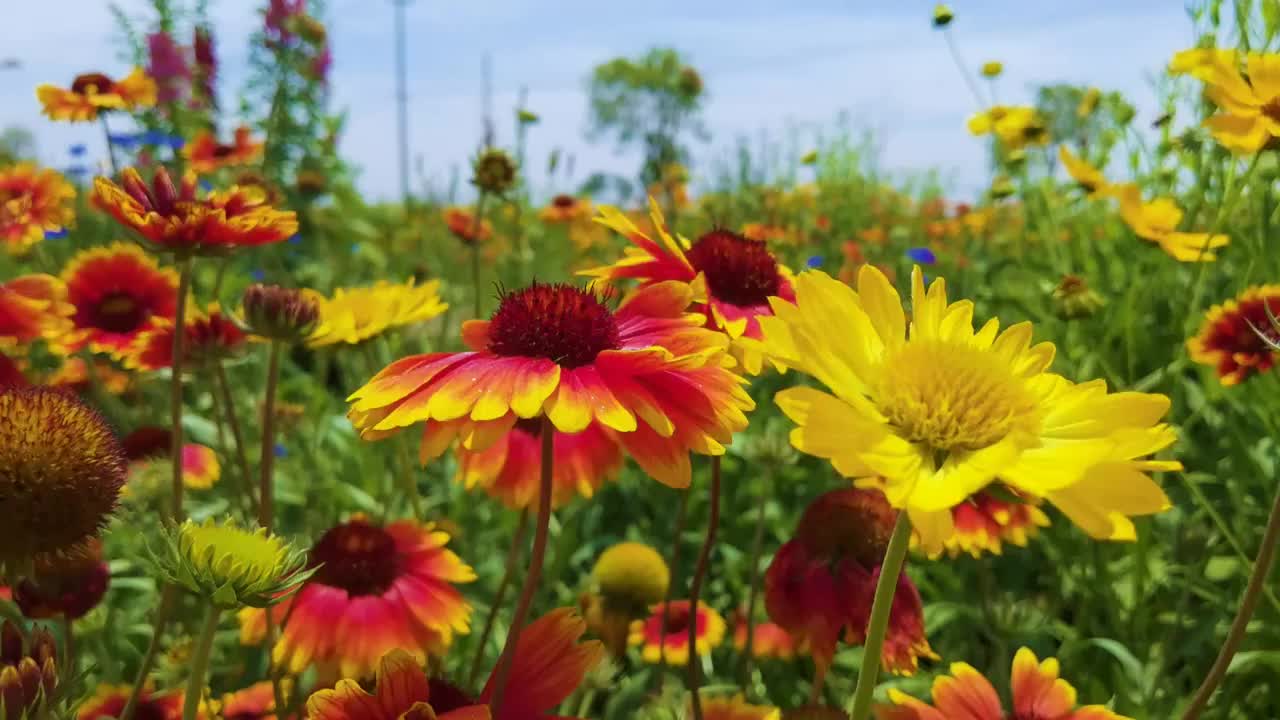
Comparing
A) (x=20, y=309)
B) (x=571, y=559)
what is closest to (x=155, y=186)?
(x=20, y=309)

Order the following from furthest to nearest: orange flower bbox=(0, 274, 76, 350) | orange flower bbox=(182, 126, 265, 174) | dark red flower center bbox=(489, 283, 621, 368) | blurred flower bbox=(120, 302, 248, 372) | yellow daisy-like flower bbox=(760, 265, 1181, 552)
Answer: orange flower bbox=(182, 126, 265, 174) < blurred flower bbox=(120, 302, 248, 372) < orange flower bbox=(0, 274, 76, 350) < dark red flower center bbox=(489, 283, 621, 368) < yellow daisy-like flower bbox=(760, 265, 1181, 552)

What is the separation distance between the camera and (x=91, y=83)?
2.20 meters

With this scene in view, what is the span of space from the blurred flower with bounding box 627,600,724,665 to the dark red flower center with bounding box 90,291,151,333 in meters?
0.96

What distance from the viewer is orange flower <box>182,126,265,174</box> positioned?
109 inches

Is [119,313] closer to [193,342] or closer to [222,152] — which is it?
[193,342]

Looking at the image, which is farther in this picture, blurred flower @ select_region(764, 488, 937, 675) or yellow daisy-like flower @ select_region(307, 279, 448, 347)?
yellow daisy-like flower @ select_region(307, 279, 448, 347)

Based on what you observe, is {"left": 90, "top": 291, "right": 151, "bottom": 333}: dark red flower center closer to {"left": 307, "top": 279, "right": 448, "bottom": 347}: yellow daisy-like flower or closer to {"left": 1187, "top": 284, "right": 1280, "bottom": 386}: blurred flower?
{"left": 307, "top": 279, "right": 448, "bottom": 347}: yellow daisy-like flower

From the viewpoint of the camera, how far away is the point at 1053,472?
506 mm

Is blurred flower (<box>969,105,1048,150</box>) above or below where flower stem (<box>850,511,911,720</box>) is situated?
above

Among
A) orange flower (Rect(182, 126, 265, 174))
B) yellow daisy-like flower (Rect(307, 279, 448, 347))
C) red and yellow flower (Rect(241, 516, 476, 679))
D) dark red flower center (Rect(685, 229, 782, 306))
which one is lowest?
red and yellow flower (Rect(241, 516, 476, 679))

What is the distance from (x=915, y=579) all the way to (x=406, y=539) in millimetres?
1053

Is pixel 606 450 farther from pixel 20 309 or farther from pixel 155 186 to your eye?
pixel 20 309

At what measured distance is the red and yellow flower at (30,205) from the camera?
4.85 feet

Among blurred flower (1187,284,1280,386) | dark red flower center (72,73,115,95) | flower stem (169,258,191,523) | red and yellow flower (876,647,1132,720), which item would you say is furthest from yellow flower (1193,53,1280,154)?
dark red flower center (72,73,115,95)
